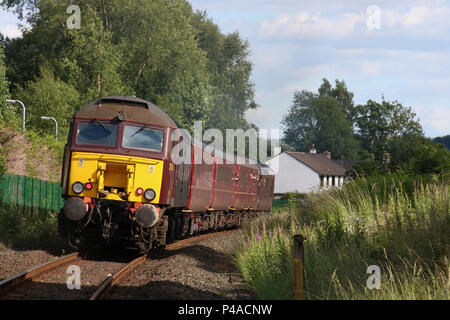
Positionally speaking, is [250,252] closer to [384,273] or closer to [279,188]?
[384,273]

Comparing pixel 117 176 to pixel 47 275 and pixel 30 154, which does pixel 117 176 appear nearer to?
pixel 47 275

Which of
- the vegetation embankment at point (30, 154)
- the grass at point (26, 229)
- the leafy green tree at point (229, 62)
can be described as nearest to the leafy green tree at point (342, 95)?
the leafy green tree at point (229, 62)

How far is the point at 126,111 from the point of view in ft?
46.4

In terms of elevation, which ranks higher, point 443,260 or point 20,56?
point 20,56

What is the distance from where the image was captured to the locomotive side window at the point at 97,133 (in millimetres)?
13805

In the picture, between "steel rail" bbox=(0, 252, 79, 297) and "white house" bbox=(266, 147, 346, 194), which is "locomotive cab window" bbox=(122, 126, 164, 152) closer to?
"steel rail" bbox=(0, 252, 79, 297)

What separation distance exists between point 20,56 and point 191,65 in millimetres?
13436

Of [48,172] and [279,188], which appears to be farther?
[279,188]

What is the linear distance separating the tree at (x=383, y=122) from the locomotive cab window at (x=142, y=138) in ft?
252

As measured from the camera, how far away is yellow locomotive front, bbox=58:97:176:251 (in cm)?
1332

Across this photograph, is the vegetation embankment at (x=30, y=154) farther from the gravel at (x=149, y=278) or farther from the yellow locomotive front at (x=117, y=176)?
the gravel at (x=149, y=278)

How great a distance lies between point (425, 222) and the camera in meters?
9.89
